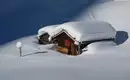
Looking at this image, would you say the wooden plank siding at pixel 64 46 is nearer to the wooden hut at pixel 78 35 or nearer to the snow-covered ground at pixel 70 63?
the wooden hut at pixel 78 35

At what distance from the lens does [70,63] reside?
1295cm

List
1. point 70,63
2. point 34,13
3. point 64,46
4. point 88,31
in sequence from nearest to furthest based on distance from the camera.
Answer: point 70,63, point 88,31, point 64,46, point 34,13

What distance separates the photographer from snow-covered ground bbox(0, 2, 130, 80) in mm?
10875

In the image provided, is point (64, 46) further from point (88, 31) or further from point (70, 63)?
point (70, 63)

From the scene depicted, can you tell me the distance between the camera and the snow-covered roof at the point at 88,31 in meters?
16.1

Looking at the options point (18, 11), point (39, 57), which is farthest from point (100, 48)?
point (18, 11)

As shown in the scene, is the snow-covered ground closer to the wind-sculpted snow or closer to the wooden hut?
the wooden hut

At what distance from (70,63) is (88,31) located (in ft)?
12.3

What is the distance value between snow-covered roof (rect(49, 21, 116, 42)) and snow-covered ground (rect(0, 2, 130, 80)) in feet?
1.56

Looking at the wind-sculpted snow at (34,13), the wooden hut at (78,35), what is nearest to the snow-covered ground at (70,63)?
the wooden hut at (78,35)

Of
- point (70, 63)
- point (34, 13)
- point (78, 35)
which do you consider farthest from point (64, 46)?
point (34, 13)

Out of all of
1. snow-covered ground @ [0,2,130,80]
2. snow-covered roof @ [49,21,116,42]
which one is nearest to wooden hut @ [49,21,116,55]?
snow-covered roof @ [49,21,116,42]

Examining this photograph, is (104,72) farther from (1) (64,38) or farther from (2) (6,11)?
(2) (6,11)

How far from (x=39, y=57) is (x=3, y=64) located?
1.67 metres
